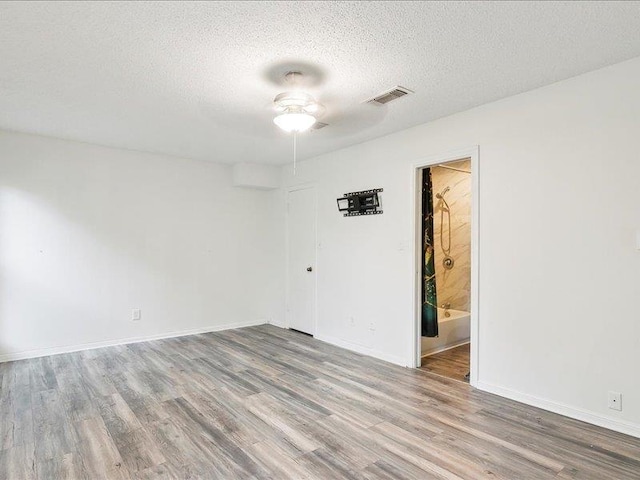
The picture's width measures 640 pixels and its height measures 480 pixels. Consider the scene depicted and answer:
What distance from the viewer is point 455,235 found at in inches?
202

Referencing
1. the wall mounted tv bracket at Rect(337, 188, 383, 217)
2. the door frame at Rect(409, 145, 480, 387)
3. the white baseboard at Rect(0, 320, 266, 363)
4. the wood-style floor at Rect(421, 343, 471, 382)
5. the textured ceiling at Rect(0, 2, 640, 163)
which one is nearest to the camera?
the textured ceiling at Rect(0, 2, 640, 163)

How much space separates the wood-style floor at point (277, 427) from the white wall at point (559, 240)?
0.97 ft

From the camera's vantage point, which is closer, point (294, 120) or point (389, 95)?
point (294, 120)

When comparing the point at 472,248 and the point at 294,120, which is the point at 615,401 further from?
the point at 294,120

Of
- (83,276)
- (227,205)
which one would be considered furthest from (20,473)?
(227,205)

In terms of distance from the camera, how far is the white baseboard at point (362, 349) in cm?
387

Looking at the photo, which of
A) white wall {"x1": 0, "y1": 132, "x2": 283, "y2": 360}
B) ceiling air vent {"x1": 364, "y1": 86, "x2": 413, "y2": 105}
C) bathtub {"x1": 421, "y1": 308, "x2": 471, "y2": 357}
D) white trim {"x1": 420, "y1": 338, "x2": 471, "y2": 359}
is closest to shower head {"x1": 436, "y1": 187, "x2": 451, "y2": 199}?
bathtub {"x1": 421, "y1": 308, "x2": 471, "y2": 357}

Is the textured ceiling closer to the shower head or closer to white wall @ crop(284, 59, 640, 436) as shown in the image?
white wall @ crop(284, 59, 640, 436)

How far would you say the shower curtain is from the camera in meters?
4.21

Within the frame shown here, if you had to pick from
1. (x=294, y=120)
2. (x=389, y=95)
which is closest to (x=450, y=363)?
(x=389, y=95)

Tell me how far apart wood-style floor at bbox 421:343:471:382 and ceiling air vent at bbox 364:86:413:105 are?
8.65ft

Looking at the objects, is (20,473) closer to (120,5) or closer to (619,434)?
(120,5)

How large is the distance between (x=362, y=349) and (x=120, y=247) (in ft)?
10.9

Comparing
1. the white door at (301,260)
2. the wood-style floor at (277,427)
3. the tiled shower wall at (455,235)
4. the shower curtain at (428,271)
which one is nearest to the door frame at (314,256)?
the white door at (301,260)
